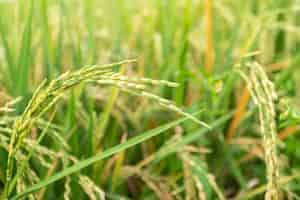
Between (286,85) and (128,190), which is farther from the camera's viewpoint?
(286,85)

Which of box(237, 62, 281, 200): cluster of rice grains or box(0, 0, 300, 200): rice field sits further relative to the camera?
box(0, 0, 300, 200): rice field

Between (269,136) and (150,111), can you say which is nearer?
(269,136)

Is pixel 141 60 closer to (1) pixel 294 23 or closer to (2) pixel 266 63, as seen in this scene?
(2) pixel 266 63

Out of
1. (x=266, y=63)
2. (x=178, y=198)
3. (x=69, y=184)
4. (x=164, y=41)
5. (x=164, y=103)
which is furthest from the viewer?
(x=266, y=63)

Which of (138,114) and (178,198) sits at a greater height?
(138,114)

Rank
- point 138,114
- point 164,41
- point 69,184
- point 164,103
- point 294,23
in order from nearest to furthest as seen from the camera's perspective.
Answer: point 164,103, point 69,184, point 138,114, point 164,41, point 294,23

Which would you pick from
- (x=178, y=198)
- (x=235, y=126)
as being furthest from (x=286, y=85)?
(x=178, y=198)

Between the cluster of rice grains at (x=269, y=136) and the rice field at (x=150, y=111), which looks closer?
the cluster of rice grains at (x=269, y=136)

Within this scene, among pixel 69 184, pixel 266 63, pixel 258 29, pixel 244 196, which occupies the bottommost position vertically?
pixel 244 196
